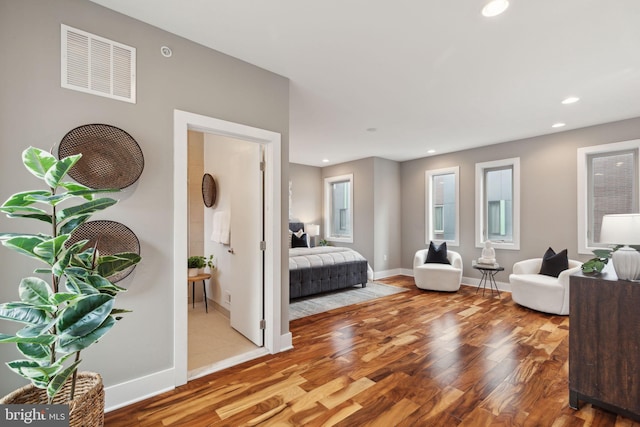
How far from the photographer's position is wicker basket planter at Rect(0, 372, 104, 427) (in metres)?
1.28

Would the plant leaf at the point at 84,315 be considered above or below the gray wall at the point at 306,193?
below

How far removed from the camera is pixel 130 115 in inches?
80.4

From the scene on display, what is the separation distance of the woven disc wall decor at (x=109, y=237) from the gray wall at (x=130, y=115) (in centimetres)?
6

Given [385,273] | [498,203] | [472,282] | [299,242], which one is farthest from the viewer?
[385,273]

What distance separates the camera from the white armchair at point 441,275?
510cm

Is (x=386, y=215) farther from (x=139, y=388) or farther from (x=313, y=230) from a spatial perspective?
(x=139, y=388)

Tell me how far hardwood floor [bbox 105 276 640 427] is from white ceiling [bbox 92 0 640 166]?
2712 mm

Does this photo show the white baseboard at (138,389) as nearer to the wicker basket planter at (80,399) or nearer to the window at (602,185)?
the wicker basket planter at (80,399)

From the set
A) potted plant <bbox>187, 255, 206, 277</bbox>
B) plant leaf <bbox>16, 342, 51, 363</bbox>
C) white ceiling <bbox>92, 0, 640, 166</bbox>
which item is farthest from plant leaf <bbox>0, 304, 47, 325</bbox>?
potted plant <bbox>187, 255, 206, 277</bbox>

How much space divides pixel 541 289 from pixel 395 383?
9.90 ft

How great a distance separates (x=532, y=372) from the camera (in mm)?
2469

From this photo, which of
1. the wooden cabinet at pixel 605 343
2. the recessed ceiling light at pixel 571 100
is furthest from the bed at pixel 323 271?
the recessed ceiling light at pixel 571 100

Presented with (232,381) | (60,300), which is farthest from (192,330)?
(60,300)

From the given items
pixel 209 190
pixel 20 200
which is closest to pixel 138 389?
pixel 20 200
